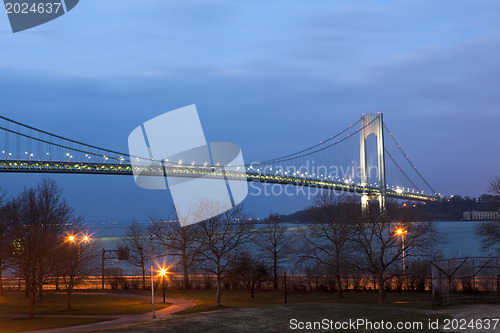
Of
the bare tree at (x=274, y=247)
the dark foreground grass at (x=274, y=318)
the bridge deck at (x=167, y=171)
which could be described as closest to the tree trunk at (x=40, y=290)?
the dark foreground grass at (x=274, y=318)

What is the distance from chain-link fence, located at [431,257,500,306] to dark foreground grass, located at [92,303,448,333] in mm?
2680

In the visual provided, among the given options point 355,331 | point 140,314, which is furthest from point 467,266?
point 140,314

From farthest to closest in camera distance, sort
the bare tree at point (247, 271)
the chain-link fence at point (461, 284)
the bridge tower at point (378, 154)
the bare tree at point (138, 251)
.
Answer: the bridge tower at point (378, 154), the bare tree at point (138, 251), the bare tree at point (247, 271), the chain-link fence at point (461, 284)

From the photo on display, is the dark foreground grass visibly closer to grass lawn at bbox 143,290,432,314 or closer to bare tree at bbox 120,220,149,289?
grass lawn at bbox 143,290,432,314

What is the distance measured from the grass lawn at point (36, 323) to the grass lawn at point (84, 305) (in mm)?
2606

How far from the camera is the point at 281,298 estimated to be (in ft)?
118

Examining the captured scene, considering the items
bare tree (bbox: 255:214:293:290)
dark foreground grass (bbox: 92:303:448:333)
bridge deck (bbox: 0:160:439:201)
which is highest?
bridge deck (bbox: 0:160:439:201)

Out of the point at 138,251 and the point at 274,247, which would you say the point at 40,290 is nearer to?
the point at 138,251

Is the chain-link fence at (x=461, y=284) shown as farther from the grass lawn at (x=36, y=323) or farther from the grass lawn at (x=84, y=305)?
the grass lawn at (x=36, y=323)

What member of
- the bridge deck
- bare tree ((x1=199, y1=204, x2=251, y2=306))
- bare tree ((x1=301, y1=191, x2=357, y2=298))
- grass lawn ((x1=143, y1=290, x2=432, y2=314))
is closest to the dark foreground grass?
grass lawn ((x1=143, y1=290, x2=432, y2=314))

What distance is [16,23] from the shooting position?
48.9 ft

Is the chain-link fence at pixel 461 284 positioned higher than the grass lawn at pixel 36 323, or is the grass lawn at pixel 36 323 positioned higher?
the chain-link fence at pixel 461 284

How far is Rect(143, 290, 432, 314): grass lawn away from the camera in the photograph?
102 feet

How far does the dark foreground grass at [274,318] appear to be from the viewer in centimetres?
1991
